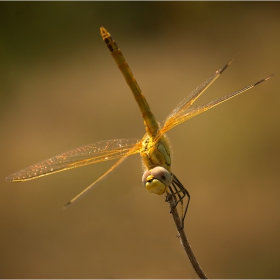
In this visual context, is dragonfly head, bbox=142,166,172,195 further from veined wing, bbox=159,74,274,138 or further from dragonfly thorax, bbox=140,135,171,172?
veined wing, bbox=159,74,274,138

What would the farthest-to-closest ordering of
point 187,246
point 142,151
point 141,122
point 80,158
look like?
point 141,122
point 80,158
point 142,151
point 187,246

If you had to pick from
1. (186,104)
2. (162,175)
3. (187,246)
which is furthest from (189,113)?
(187,246)

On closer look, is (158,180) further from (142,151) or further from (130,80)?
(130,80)

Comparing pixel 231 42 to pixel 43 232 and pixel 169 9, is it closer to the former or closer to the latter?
pixel 169 9

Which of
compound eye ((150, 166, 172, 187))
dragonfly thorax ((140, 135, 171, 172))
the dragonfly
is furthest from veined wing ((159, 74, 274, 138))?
compound eye ((150, 166, 172, 187))

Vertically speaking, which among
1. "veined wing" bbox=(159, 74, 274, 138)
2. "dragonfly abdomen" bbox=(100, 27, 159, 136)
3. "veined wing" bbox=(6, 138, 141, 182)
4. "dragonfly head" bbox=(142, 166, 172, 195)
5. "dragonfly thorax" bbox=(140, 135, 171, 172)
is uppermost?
"dragonfly abdomen" bbox=(100, 27, 159, 136)

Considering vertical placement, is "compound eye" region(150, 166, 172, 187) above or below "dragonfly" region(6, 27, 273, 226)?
below
